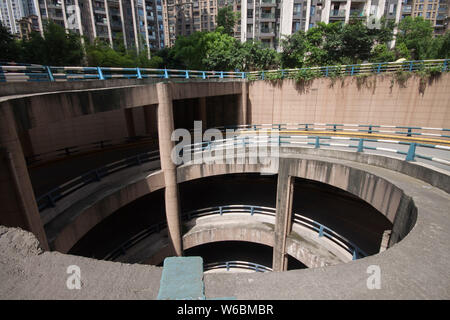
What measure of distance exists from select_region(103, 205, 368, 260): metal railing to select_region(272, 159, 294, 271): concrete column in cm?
116

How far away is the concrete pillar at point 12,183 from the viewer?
5.95m

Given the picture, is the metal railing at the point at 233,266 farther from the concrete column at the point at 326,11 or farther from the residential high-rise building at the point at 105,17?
the residential high-rise building at the point at 105,17

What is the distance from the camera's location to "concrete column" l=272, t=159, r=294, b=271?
12867mm

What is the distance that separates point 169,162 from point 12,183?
6.63 meters

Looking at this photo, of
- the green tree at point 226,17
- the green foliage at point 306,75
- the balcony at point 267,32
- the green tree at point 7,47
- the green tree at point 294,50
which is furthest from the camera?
the green tree at point 226,17

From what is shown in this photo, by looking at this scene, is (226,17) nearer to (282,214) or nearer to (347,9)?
(347,9)

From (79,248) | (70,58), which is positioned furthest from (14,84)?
(70,58)

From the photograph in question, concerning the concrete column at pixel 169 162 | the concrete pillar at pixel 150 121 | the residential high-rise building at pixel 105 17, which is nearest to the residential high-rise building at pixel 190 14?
the residential high-rise building at pixel 105 17

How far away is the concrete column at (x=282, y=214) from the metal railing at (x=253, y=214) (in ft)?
3.81
